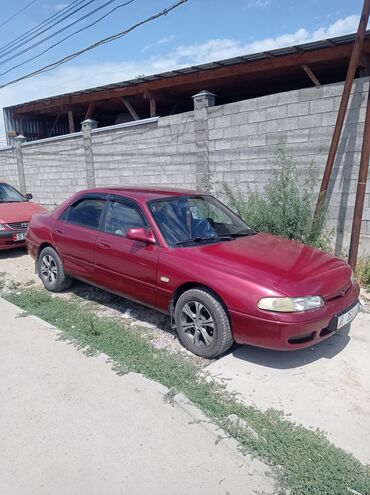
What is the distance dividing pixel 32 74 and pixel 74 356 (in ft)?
38.0

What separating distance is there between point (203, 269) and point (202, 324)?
0.52m

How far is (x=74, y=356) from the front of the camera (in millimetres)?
3885

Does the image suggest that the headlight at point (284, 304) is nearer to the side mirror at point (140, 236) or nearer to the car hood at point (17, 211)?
the side mirror at point (140, 236)

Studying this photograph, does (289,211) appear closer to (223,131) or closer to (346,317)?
(223,131)

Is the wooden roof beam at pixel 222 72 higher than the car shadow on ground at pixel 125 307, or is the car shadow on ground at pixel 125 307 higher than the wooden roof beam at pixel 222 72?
the wooden roof beam at pixel 222 72

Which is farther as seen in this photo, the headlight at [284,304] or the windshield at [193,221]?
the windshield at [193,221]

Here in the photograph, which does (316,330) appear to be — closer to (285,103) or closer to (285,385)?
(285,385)

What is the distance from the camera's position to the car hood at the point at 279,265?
11.4ft

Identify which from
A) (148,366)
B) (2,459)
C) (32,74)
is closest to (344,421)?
(148,366)

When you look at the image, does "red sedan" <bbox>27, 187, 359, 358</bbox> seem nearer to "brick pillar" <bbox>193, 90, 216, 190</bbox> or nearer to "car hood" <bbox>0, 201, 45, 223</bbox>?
"car hood" <bbox>0, 201, 45, 223</bbox>

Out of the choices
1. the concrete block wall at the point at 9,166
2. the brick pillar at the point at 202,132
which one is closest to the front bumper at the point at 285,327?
the brick pillar at the point at 202,132

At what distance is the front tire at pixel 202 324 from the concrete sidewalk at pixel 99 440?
68 cm

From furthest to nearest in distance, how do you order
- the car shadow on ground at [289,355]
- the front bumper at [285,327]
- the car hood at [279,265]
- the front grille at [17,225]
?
the front grille at [17,225], the car shadow on ground at [289,355], the car hood at [279,265], the front bumper at [285,327]

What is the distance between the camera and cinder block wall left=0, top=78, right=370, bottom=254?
21.3 feet
